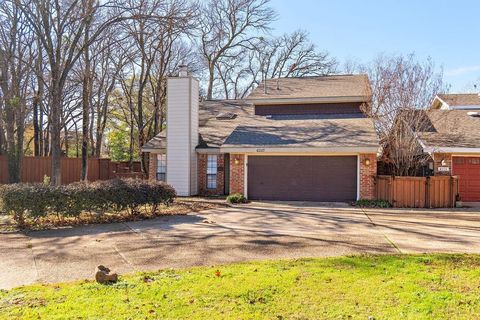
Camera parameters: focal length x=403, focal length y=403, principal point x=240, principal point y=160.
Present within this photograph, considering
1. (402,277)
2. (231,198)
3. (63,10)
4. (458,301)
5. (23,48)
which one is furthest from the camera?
(23,48)

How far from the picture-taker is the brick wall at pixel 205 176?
18302mm

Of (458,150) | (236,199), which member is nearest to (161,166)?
(236,199)

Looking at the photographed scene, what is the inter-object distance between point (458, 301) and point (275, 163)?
→ 12.3m

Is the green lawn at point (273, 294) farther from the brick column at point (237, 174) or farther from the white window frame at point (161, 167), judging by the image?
the white window frame at point (161, 167)

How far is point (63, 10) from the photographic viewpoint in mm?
14445

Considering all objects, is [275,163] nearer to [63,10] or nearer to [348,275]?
[63,10]

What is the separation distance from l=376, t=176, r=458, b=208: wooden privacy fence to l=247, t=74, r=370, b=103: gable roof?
577cm

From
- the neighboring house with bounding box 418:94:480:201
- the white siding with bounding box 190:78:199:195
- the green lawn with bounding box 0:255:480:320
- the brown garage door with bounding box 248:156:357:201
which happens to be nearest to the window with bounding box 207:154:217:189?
the white siding with bounding box 190:78:199:195

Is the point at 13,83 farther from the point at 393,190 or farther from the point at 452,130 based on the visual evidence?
the point at 452,130

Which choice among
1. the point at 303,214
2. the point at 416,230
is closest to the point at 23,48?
the point at 303,214

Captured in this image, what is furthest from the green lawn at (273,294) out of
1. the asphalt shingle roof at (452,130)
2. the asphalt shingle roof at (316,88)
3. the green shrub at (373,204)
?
the asphalt shingle roof at (316,88)

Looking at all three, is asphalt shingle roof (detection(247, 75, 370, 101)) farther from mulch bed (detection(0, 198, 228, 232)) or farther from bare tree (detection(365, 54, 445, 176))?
mulch bed (detection(0, 198, 228, 232))

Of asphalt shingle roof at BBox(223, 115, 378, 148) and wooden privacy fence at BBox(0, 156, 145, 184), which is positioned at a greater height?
asphalt shingle roof at BBox(223, 115, 378, 148)

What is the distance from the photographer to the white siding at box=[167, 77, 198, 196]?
17.6 meters
